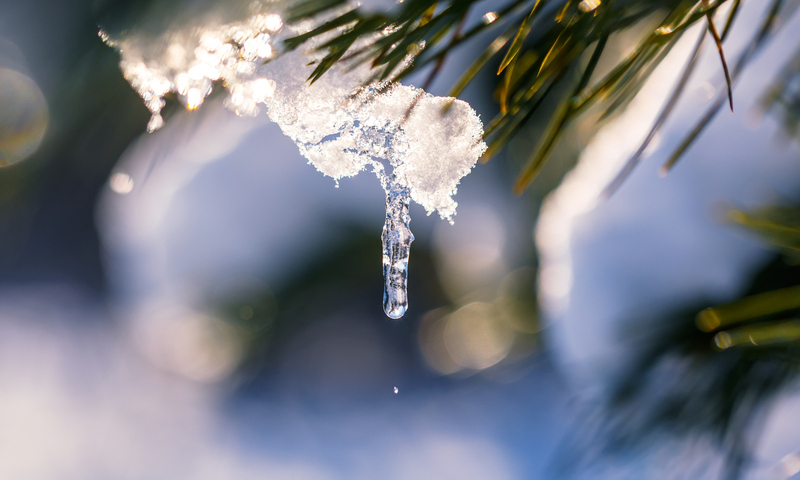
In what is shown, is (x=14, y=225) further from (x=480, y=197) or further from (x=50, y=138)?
(x=480, y=197)

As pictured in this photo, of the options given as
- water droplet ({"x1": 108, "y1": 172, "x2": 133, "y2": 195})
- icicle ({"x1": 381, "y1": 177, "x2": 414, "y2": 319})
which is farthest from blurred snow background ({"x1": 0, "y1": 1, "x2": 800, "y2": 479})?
icicle ({"x1": 381, "y1": 177, "x2": 414, "y2": 319})

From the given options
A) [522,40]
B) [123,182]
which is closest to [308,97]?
[522,40]

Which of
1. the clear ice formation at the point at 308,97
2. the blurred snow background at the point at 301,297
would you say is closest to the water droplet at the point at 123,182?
the blurred snow background at the point at 301,297

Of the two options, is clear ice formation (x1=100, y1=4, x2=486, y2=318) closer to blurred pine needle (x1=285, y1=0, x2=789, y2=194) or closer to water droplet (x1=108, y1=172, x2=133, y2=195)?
blurred pine needle (x1=285, y1=0, x2=789, y2=194)

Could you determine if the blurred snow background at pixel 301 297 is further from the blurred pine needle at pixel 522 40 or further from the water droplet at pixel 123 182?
the blurred pine needle at pixel 522 40

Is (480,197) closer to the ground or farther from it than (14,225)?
closer to the ground

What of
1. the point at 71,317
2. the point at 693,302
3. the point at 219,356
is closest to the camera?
the point at 693,302

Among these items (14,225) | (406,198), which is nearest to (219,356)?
(406,198)
